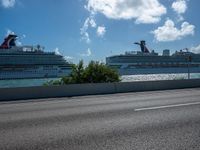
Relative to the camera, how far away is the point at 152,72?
74.5 metres

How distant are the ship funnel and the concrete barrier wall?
184ft

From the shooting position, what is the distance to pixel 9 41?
244ft

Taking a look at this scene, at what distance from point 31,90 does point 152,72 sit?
59447 millimetres

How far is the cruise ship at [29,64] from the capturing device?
61344 mm

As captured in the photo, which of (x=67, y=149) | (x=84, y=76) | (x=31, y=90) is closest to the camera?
(x=67, y=149)

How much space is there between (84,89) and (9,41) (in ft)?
197

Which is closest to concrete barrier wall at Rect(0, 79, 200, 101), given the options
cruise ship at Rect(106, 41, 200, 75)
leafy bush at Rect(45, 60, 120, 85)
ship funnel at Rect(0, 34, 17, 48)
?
leafy bush at Rect(45, 60, 120, 85)

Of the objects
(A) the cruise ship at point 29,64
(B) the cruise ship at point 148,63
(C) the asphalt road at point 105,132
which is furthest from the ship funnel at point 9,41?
(C) the asphalt road at point 105,132

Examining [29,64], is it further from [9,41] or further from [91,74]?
[91,74]

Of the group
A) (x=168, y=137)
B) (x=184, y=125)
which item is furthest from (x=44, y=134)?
(x=184, y=125)

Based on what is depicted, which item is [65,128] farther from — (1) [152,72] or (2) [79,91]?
(1) [152,72]

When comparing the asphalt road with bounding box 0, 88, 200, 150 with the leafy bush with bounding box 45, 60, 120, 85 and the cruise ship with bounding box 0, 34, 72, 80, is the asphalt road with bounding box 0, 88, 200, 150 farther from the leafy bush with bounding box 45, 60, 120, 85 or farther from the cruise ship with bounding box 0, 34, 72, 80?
the cruise ship with bounding box 0, 34, 72, 80

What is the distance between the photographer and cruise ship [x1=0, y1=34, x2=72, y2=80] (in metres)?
61.3

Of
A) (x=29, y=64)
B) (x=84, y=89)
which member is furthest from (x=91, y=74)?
(x=29, y=64)
